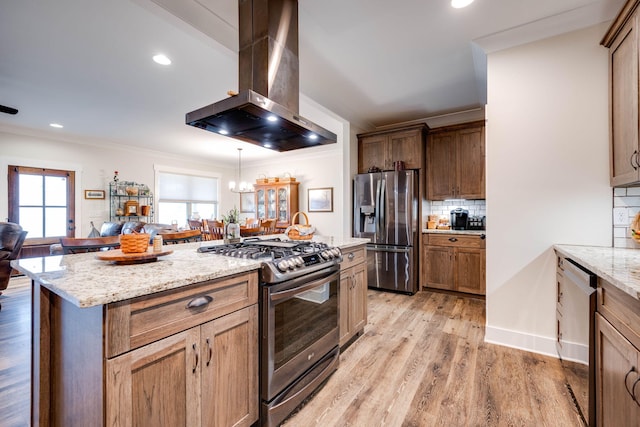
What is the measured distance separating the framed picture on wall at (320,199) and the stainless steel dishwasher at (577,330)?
4.66m

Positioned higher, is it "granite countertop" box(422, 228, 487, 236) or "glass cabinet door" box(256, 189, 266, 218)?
"glass cabinet door" box(256, 189, 266, 218)

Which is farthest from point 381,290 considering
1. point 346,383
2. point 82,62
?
point 82,62

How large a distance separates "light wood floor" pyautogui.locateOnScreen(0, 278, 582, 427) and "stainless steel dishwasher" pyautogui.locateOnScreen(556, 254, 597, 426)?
4.7 inches

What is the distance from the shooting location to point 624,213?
202cm

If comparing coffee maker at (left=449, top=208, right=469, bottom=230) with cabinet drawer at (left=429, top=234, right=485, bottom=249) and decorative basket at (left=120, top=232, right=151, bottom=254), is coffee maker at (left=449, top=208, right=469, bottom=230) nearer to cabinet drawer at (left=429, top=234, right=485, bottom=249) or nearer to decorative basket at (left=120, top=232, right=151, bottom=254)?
cabinet drawer at (left=429, top=234, right=485, bottom=249)

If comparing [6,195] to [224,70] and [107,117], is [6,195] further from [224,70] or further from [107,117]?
[224,70]

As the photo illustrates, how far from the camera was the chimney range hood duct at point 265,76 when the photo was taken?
174 cm

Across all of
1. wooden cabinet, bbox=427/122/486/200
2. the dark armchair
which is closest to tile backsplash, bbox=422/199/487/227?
wooden cabinet, bbox=427/122/486/200

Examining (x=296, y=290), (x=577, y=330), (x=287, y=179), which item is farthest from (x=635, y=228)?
(x=287, y=179)

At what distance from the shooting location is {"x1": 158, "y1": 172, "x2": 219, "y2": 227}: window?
6598mm

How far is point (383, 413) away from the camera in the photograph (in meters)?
1.60

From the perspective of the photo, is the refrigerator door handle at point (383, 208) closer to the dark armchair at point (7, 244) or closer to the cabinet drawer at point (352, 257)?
the cabinet drawer at point (352, 257)

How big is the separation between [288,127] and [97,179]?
5566mm

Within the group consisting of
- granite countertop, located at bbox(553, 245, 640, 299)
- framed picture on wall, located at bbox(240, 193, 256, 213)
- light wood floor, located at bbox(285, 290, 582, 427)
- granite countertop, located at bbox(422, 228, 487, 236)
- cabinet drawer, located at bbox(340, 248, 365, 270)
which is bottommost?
light wood floor, located at bbox(285, 290, 582, 427)
